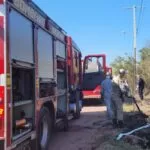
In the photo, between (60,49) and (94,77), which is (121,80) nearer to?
(60,49)

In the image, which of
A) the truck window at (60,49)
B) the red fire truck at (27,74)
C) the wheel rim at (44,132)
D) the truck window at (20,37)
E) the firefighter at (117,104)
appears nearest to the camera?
the red fire truck at (27,74)

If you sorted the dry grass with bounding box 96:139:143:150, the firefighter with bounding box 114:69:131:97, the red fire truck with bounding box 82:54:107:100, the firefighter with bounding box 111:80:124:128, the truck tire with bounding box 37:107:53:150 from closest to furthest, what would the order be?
the dry grass with bounding box 96:139:143:150 → the truck tire with bounding box 37:107:53:150 → the firefighter with bounding box 111:80:124:128 → the firefighter with bounding box 114:69:131:97 → the red fire truck with bounding box 82:54:107:100

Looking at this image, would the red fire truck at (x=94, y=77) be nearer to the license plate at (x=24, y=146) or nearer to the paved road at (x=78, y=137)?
the paved road at (x=78, y=137)

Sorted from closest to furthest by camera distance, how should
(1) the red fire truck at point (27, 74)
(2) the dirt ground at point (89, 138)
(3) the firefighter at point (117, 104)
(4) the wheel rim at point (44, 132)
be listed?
(1) the red fire truck at point (27, 74)
(2) the dirt ground at point (89, 138)
(4) the wheel rim at point (44, 132)
(3) the firefighter at point (117, 104)

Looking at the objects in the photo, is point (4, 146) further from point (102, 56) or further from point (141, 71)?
point (141, 71)

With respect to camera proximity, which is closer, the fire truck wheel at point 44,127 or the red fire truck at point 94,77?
the fire truck wheel at point 44,127

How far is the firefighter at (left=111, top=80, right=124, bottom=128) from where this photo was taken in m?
13.9

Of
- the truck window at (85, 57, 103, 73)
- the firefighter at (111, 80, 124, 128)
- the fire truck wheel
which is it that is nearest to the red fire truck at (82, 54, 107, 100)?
the truck window at (85, 57, 103, 73)

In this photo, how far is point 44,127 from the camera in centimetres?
1034

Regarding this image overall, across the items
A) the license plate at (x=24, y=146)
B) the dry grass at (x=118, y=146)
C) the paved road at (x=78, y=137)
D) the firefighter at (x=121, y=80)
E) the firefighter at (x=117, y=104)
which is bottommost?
the paved road at (x=78, y=137)

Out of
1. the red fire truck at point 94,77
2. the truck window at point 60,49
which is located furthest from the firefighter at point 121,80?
the red fire truck at point 94,77

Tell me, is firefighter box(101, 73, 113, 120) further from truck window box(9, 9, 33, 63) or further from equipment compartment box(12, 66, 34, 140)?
truck window box(9, 9, 33, 63)

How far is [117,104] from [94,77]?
1204 centimetres

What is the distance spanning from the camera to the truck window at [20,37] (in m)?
7.61
